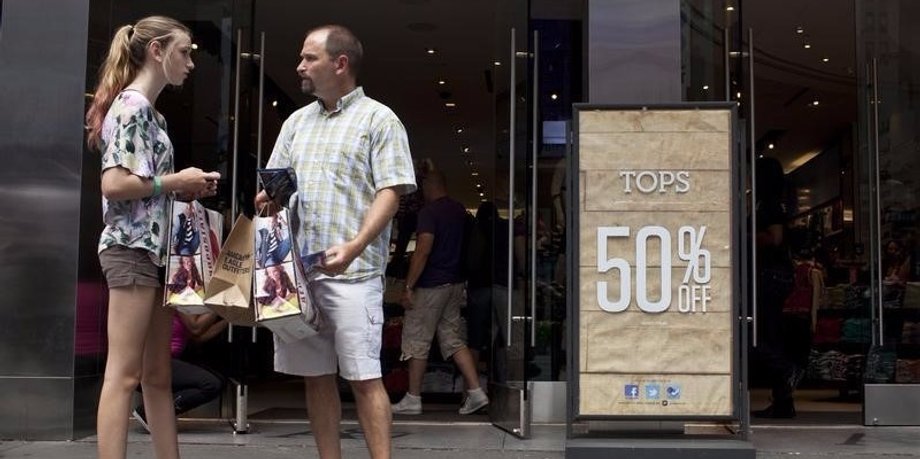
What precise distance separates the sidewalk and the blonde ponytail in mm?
2227

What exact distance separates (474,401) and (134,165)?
147 inches

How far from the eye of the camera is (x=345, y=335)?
135 inches

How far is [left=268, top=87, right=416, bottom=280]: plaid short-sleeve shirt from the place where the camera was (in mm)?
3480

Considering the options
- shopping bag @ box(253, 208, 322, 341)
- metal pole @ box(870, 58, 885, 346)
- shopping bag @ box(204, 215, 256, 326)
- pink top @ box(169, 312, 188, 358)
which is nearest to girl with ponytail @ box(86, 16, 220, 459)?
shopping bag @ box(204, 215, 256, 326)

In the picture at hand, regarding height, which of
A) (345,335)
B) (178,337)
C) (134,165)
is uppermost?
(134,165)

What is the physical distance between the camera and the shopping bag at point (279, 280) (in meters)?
3.15

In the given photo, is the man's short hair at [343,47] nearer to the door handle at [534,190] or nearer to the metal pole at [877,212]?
the door handle at [534,190]

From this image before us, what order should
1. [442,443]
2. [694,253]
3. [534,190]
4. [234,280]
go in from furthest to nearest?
1. [534,190]
2. [442,443]
3. [694,253]
4. [234,280]

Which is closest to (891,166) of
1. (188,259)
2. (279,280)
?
(279,280)

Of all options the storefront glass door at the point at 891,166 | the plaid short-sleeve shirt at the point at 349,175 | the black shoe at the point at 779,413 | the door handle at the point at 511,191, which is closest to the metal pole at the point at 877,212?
the storefront glass door at the point at 891,166

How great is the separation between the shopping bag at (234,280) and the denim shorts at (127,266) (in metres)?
0.26

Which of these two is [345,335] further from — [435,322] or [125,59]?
[435,322]

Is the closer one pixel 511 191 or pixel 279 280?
pixel 279 280

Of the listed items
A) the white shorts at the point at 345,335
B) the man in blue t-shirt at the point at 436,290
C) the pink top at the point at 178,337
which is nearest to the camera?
the white shorts at the point at 345,335
